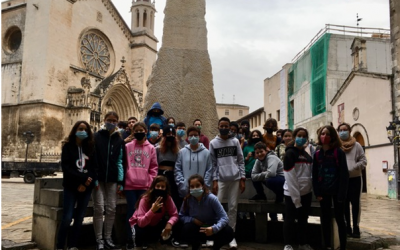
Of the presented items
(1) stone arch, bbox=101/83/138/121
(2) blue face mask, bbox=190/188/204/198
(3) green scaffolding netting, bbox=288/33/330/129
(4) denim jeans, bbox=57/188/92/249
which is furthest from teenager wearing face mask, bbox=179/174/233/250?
(1) stone arch, bbox=101/83/138/121

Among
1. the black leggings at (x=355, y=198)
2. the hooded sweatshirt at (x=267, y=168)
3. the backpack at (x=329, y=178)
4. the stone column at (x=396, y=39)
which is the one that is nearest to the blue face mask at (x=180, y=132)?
the hooded sweatshirt at (x=267, y=168)

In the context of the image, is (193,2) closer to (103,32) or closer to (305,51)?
(305,51)

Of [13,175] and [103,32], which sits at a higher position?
[103,32]

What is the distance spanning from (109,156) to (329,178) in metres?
2.76

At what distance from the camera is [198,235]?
3930 mm

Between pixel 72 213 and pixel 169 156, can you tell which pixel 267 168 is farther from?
pixel 72 213

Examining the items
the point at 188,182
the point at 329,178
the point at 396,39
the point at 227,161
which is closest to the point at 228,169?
the point at 227,161

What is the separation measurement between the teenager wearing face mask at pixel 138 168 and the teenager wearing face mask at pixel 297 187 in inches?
67.6

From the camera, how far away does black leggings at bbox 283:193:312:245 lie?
4.34m

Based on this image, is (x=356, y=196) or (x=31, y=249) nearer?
(x=31, y=249)

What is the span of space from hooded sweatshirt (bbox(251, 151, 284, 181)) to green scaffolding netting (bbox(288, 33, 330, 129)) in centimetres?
1945

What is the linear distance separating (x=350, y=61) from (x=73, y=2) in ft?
69.4

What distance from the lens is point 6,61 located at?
27484 mm

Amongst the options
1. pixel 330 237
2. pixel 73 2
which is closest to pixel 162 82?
pixel 330 237
